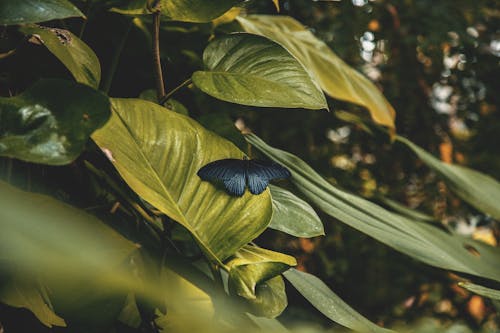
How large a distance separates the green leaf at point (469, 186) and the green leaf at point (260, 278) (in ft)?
1.83

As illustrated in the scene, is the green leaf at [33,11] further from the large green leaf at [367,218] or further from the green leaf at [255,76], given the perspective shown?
the large green leaf at [367,218]

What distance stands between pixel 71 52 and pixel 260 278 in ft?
0.87

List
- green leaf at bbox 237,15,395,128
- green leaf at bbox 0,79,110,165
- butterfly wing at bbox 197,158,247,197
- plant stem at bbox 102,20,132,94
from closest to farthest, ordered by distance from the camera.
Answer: green leaf at bbox 0,79,110,165
butterfly wing at bbox 197,158,247,197
plant stem at bbox 102,20,132,94
green leaf at bbox 237,15,395,128

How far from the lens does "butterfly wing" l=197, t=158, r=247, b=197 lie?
477mm

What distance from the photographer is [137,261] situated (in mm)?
496

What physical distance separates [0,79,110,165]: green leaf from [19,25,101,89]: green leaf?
0.23 feet

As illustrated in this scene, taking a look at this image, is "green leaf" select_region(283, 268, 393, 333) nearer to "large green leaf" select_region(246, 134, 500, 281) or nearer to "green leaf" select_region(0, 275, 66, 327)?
"large green leaf" select_region(246, 134, 500, 281)

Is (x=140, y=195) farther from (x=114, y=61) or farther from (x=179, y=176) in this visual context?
(x=114, y=61)

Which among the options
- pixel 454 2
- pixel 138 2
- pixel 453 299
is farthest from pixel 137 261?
pixel 453 299

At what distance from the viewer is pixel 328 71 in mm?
966

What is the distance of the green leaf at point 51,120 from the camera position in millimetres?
376

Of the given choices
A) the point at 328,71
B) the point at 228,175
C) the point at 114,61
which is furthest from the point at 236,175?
the point at 328,71

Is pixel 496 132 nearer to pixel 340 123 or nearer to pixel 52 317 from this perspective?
pixel 340 123

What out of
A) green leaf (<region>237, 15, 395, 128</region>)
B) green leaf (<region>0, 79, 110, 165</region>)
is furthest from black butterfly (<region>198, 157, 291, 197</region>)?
green leaf (<region>237, 15, 395, 128</region>)
